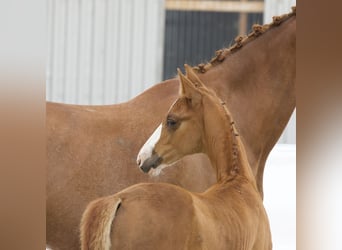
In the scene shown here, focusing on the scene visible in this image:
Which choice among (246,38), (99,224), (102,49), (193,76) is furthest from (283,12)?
(99,224)

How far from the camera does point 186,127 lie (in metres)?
2.11

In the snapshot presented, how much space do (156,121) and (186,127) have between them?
119mm

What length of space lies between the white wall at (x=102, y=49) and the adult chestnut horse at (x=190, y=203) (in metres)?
0.21

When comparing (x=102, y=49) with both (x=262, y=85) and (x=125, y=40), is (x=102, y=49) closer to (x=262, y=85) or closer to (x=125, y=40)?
(x=125, y=40)

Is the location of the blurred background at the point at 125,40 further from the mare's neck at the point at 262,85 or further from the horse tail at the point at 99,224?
the horse tail at the point at 99,224

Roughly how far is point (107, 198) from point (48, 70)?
0.52 m

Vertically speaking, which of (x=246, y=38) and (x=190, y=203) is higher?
(x=246, y=38)

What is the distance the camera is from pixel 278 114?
221 centimetres

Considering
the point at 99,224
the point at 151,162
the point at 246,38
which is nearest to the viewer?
the point at 99,224

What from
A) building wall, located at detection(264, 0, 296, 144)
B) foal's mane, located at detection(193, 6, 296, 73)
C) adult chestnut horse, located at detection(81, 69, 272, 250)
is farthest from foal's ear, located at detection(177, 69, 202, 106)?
building wall, located at detection(264, 0, 296, 144)

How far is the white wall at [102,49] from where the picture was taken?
2244 mm

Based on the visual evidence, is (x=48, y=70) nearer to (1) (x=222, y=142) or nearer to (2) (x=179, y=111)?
(2) (x=179, y=111)

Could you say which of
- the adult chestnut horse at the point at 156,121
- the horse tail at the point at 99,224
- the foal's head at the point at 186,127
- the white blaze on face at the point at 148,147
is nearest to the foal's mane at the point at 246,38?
the adult chestnut horse at the point at 156,121

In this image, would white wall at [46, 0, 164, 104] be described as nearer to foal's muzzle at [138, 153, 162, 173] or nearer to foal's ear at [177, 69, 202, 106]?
foal's ear at [177, 69, 202, 106]
